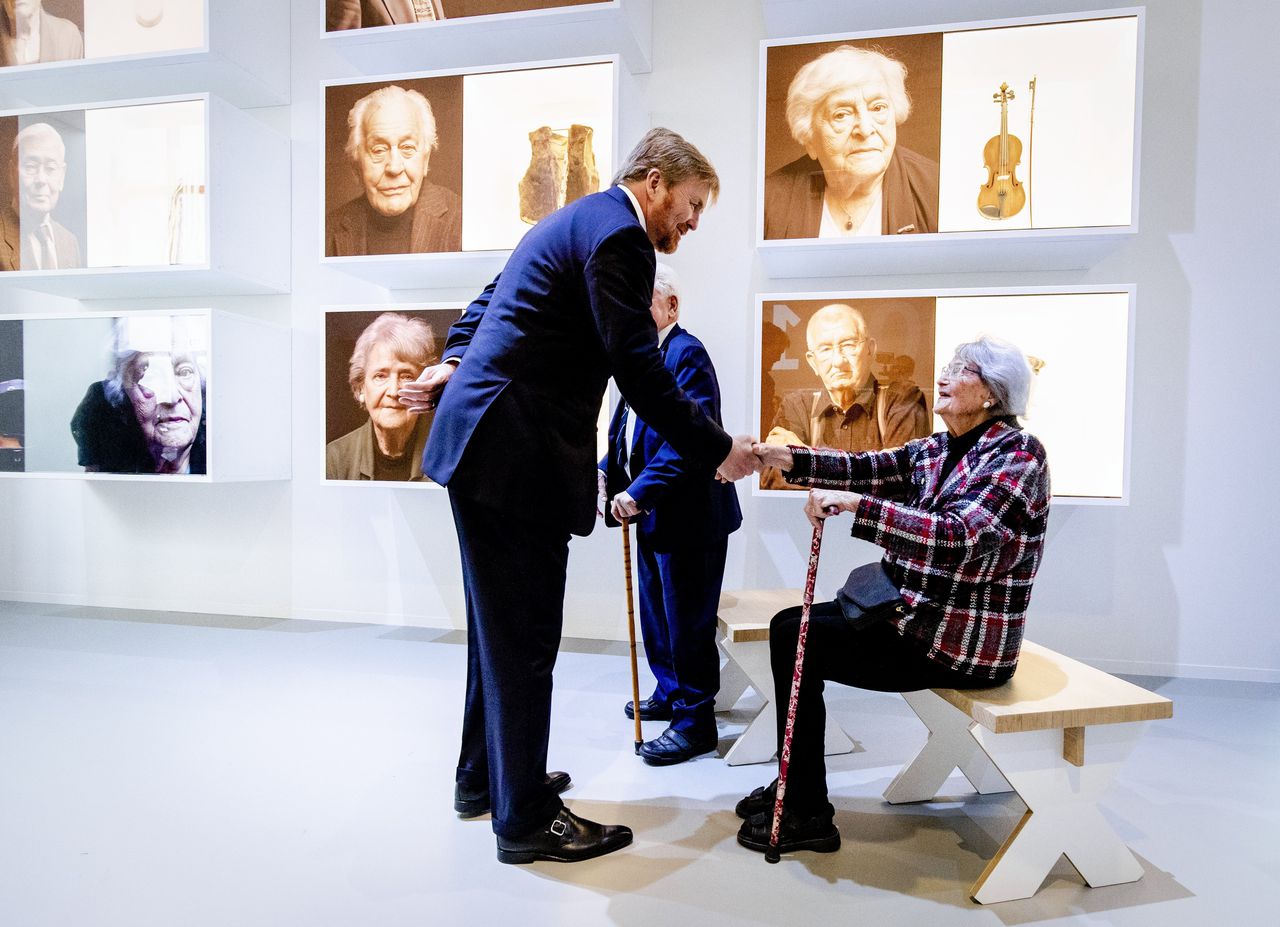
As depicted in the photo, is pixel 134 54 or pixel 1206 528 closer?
pixel 1206 528

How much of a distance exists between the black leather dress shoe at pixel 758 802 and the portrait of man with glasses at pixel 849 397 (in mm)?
1619

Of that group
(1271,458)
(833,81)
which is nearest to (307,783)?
(833,81)

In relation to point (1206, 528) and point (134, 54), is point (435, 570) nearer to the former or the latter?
point (134, 54)

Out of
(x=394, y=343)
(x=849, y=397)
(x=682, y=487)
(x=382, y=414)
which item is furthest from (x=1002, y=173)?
(x=382, y=414)

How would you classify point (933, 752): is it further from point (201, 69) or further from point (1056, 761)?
point (201, 69)

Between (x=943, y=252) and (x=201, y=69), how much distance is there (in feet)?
12.9

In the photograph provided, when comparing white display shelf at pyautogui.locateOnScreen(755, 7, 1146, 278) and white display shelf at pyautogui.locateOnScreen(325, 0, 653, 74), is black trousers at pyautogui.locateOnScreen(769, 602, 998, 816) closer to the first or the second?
white display shelf at pyautogui.locateOnScreen(755, 7, 1146, 278)

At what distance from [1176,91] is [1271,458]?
1.74 metres

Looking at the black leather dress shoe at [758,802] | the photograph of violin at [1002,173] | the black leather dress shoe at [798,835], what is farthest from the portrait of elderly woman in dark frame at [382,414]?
the photograph of violin at [1002,173]

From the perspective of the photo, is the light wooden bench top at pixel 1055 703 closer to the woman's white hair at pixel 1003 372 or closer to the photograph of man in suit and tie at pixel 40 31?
the woman's white hair at pixel 1003 372

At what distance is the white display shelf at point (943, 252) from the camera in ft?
10.9

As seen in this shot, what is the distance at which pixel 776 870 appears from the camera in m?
1.98

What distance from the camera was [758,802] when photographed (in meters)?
2.22

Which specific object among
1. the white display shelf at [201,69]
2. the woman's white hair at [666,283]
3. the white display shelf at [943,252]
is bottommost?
the woman's white hair at [666,283]
